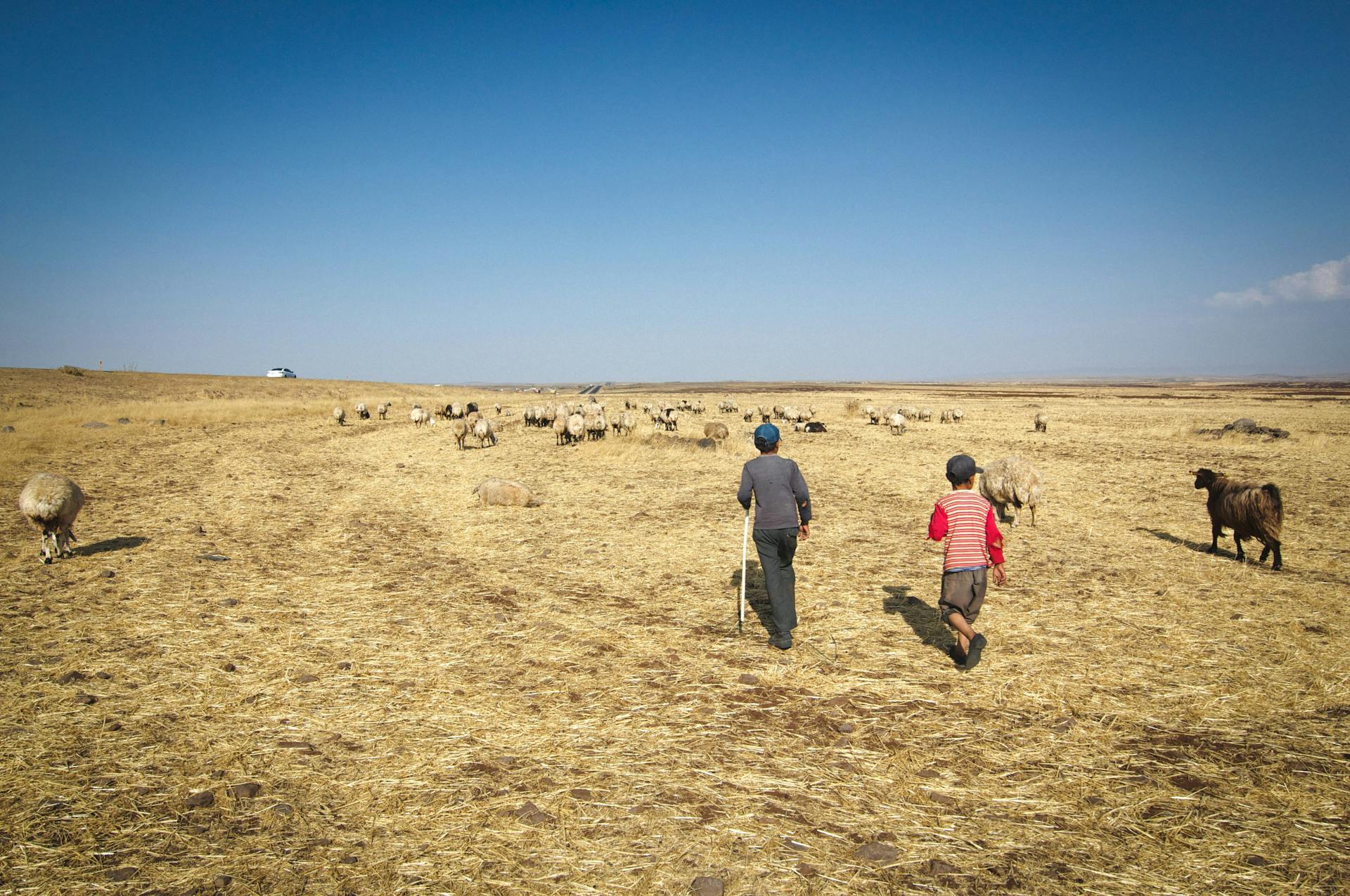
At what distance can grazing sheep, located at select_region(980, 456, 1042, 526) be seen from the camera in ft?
42.8

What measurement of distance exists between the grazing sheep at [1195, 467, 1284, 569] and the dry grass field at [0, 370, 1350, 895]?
595 mm

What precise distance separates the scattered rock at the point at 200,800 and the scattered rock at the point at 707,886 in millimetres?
3443

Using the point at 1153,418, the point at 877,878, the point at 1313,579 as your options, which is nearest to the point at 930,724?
the point at 877,878

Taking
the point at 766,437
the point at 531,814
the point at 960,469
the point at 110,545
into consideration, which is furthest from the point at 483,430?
the point at 531,814

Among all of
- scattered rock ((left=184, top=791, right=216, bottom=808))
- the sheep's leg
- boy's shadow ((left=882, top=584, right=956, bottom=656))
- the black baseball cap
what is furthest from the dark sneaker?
the sheep's leg

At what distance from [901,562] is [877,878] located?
722 centimetres

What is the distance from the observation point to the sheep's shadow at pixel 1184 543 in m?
11.1

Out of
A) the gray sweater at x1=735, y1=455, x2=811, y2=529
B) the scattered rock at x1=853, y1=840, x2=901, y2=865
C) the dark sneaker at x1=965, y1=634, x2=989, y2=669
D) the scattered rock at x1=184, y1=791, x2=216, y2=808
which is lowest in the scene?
the scattered rock at x1=853, y1=840, x2=901, y2=865

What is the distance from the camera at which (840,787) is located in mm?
4684

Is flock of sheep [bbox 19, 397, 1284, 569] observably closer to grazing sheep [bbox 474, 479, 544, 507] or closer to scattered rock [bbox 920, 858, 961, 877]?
grazing sheep [bbox 474, 479, 544, 507]

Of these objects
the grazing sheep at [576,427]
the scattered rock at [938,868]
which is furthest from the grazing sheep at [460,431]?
the scattered rock at [938,868]

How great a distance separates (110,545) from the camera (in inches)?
418

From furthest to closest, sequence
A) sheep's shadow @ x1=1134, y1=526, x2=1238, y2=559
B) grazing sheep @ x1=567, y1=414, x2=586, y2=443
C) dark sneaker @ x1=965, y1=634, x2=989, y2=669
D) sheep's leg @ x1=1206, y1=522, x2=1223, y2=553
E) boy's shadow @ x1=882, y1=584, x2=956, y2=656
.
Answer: grazing sheep @ x1=567, y1=414, x2=586, y2=443 → sheep's shadow @ x1=1134, y1=526, x2=1238, y2=559 → sheep's leg @ x1=1206, y1=522, x2=1223, y2=553 → boy's shadow @ x1=882, y1=584, x2=956, y2=656 → dark sneaker @ x1=965, y1=634, x2=989, y2=669

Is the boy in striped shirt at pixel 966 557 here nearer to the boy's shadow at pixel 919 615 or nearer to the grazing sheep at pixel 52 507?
the boy's shadow at pixel 919 615
